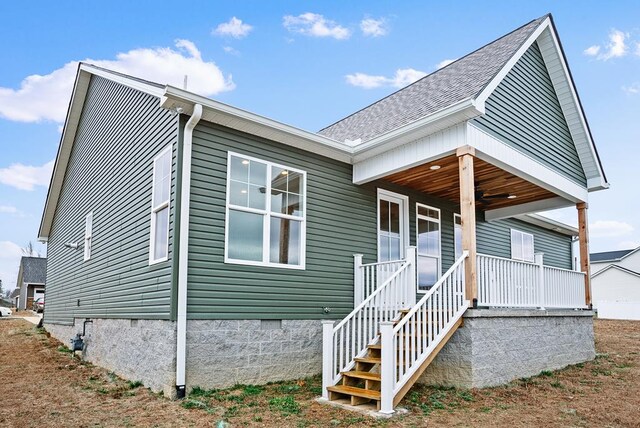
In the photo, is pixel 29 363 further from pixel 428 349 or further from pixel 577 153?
pixel 577 153

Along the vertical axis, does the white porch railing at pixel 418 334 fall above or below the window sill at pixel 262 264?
below

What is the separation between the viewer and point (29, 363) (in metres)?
9.59

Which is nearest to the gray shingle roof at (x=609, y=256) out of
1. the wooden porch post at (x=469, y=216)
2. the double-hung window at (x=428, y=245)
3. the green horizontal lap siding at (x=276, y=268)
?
the double-hung window at (x=428, y=245)

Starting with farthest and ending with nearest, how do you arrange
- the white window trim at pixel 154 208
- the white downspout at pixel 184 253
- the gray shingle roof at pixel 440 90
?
the gray shingle roof at pixel 440 90, the white window trim at pixel 154 208, the white downspout at pixel 184 253

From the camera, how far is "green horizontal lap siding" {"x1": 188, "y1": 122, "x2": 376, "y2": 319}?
667cm

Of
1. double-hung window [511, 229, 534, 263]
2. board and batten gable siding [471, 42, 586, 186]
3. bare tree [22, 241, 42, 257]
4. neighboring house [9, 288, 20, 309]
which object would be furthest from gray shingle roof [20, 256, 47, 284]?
board and batten gable siding [471, 42, 586, 186]

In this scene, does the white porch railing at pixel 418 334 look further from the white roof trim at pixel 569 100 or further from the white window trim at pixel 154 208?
the white roof trim at pixel 569 100

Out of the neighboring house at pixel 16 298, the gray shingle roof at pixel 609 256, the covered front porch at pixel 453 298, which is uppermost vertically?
the gray shingle roof at pixel 609 256

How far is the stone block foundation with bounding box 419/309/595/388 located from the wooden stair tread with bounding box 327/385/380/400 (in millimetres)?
1533

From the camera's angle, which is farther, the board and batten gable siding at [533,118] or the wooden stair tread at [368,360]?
the board and batten gable siding at [533,118]

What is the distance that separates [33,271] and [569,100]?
1753 inches

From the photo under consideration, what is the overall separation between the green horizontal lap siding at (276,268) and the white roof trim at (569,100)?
4523 millimetres

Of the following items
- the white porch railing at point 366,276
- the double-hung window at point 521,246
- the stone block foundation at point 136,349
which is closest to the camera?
the stone block foundation at point 136,349

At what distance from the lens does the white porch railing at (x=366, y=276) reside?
26.9 feet
